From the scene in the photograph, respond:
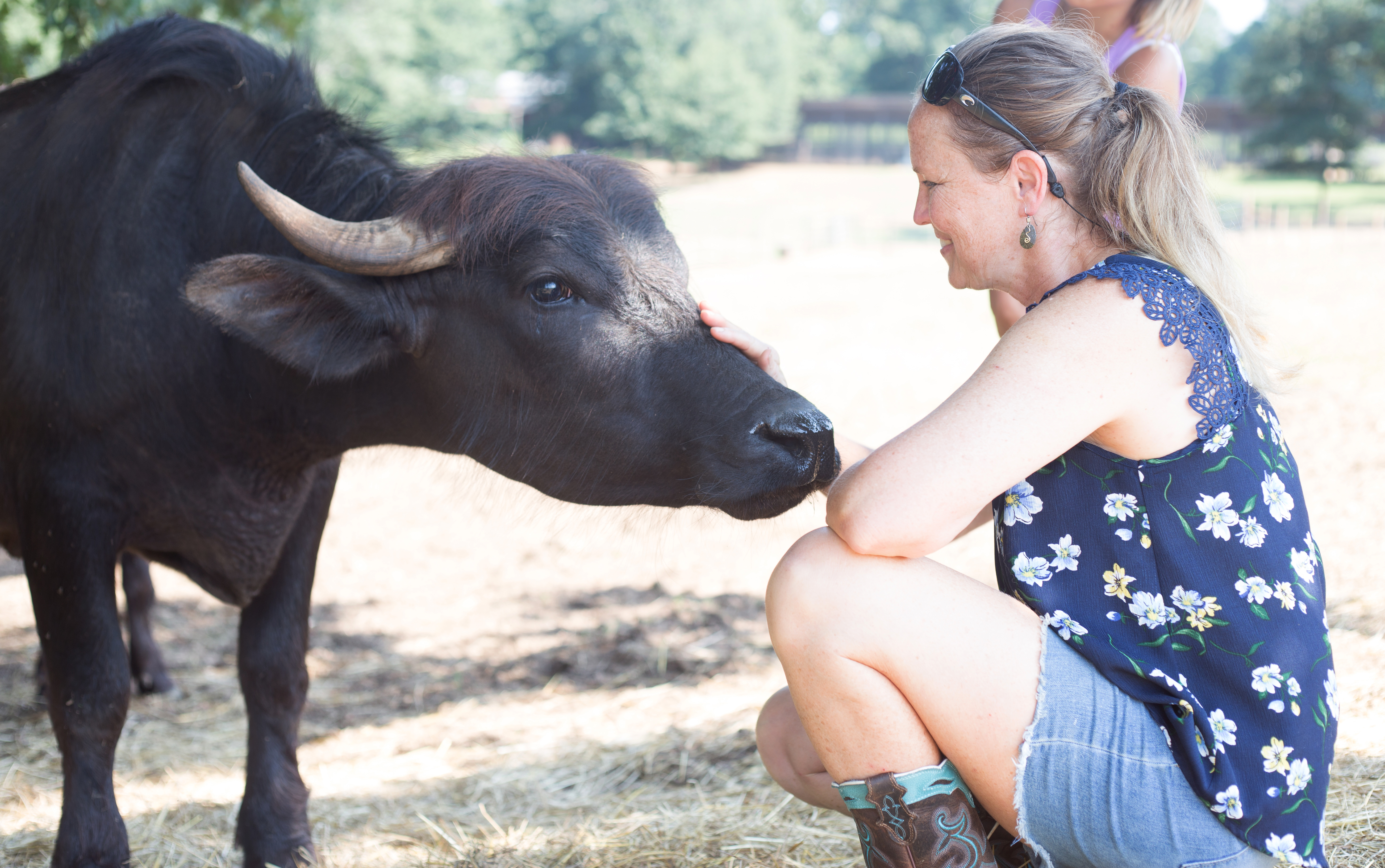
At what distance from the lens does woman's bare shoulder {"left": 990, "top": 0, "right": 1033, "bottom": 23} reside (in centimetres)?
329

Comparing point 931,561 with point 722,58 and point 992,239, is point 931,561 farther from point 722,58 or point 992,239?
point 722,58

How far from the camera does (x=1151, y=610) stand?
207 centimetres

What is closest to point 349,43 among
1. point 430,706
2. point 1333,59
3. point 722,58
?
point 722,58

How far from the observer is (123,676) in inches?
119

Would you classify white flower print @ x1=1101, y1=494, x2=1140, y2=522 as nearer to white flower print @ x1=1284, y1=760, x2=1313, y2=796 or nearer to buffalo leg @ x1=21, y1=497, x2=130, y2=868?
white flower print @ x1=1284, y1=760, x2=1313, y2=796

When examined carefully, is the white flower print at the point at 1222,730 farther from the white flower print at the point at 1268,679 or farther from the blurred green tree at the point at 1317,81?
the blurred green tree at the point at 1317,81

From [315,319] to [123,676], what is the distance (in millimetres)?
1164

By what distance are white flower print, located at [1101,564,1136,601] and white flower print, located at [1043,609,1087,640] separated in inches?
3.0

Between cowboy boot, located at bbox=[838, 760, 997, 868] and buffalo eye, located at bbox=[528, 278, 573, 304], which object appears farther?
buffalo eye, located at bbox=[528, 278, 573, 304]

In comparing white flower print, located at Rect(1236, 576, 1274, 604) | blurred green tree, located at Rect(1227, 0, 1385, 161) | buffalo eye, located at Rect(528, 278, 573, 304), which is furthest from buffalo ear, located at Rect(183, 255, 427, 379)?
blurred green tree, located at Rect(1227, 0, 1385, 161)

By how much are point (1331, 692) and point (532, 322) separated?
180cm

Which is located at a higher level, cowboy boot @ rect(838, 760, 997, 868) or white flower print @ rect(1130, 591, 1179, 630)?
white flower print @ rect(1130, 591, 1179, 630)

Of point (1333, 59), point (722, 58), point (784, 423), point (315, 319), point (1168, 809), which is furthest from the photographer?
point (722, 58)

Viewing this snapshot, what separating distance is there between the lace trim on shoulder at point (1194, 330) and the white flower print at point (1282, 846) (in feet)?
2.30
